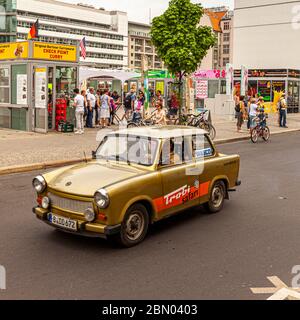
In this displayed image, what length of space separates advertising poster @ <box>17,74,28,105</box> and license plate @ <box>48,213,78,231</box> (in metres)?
13.0

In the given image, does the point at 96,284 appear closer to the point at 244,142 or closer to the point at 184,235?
the point at 184,235

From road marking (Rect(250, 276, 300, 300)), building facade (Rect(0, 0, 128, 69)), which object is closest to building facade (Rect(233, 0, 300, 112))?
road marking (Rect(250, 276, 300, 300))

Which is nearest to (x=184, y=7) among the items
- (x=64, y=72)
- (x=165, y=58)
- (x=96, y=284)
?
(x=165, y=58)

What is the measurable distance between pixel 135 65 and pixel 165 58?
453 ft

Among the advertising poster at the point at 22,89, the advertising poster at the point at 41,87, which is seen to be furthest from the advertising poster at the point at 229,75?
the advertising poster at the point at 22,89

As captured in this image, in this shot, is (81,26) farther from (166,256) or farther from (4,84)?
(166,256)

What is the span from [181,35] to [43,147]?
9.26 metres

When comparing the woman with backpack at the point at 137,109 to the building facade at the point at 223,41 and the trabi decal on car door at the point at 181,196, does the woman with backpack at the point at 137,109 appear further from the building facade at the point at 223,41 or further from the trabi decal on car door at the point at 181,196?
the building facade at the point at 223,41

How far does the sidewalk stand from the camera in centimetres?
1205

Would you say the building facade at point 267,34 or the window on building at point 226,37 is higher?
the window on building at point 226,37

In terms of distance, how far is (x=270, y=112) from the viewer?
3716 cm

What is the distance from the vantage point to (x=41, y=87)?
57.9 feet

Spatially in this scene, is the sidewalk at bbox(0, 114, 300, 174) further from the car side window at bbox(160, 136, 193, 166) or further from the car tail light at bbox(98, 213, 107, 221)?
the car tail light at bbox(98, 213, 107, 221)

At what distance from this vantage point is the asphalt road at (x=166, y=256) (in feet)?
15.3
